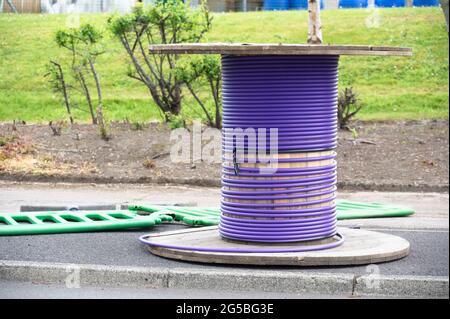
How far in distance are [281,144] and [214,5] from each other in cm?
2338

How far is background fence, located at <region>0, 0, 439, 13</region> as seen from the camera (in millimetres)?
27594

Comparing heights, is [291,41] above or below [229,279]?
above

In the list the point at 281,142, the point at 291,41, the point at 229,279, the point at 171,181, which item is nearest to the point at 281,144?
the point at 281,142

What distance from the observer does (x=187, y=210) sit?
10.4 m

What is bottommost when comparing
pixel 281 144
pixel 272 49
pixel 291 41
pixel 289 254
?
pixel 289 254

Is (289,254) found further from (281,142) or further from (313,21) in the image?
(313,21)

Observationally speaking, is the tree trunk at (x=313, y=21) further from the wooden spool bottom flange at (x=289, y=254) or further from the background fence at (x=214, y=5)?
the background fence at (x=214, y=5)

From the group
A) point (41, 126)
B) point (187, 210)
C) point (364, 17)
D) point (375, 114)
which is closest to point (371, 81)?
point (375, 114)

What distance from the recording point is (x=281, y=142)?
7.98 meters

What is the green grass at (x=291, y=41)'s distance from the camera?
64.4ft

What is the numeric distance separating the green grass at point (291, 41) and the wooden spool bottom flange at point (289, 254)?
372 inches

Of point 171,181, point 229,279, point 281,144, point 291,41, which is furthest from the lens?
point 291,41

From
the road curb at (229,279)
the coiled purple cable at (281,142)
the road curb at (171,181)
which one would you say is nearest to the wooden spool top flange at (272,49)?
the coiled purple cable at (281,142)

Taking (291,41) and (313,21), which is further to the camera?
(291,41)
